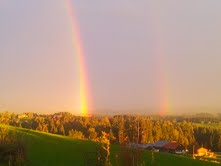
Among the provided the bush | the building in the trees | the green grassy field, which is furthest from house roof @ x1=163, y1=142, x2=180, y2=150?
the bush

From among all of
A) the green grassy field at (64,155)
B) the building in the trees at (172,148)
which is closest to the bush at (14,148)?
the green grassy field at (64,155)

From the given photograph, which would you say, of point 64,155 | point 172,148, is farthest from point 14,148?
point 172,148

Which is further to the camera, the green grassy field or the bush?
the green grassy field

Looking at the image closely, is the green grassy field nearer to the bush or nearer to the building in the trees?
the bush

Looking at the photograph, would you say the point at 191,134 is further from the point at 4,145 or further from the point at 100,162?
the point at 100,162

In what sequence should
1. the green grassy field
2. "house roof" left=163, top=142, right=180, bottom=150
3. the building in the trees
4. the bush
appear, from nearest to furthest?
1. the bush
2. the green grassy field
3. the building in the trees
4. "house roof" left=163, top=142, right=180, bottom=150

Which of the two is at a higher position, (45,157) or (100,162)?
(100,162)

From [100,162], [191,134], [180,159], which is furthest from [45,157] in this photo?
[191,134]

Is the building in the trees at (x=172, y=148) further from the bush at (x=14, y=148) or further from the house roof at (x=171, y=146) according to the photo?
the bush at (x=14, y=148)

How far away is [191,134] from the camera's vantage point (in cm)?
13788

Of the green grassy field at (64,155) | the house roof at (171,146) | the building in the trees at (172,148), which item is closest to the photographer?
the green grassy field at (64,155)

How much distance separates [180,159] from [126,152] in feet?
124

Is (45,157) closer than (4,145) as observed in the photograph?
No

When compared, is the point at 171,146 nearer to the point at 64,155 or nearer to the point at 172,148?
the point at 172,148
